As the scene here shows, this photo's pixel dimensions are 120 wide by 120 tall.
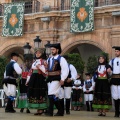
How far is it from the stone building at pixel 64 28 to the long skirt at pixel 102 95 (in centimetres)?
921

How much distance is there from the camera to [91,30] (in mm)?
19688

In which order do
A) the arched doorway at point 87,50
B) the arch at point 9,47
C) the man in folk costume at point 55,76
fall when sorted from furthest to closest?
1. the arched doorway at point 87,50
2. the arch at point 9,47
3. the man in folk costume at point 55,76

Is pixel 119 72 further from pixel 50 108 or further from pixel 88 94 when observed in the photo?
pixel 88 94

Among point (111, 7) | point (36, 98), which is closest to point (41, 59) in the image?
point (36, 98)

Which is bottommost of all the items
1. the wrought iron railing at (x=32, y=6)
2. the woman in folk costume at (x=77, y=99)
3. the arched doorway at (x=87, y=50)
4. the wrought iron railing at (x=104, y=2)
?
the woman in folk costume at (x=77, y=99)

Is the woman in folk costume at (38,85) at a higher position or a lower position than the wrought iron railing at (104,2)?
lower

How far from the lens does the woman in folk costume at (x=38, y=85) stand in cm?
917

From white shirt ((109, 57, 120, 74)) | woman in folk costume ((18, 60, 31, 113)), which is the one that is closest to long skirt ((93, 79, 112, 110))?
white shirt ((109, 57, 120, 74))

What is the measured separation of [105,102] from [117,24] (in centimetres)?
975

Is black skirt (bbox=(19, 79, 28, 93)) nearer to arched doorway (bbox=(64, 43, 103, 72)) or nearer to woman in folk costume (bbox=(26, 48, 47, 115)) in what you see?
woman in folk costume (bbox=(26, 48, 47, 115))

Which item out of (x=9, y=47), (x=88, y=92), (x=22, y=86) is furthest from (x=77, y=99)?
(x=9, y=47)

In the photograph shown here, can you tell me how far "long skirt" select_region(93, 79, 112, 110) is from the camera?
393 inches

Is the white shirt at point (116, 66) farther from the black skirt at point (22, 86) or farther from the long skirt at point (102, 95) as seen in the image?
the black skirt at point (22, 86)

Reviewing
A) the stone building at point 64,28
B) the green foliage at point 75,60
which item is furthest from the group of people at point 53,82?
the stone building at point 64,28
